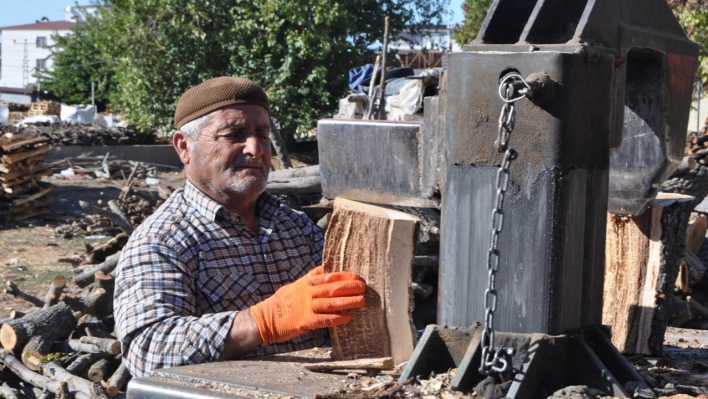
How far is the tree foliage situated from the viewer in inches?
731

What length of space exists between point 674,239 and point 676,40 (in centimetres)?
108

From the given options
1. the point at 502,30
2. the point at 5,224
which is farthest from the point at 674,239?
the point at 5,224

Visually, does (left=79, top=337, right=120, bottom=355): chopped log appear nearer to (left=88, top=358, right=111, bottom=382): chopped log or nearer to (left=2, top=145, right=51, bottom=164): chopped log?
(left=88, top=358, right=111, bottom=382): chopped log

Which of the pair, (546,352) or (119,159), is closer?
(546,352)

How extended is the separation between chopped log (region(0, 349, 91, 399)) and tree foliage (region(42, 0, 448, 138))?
42.8 ft

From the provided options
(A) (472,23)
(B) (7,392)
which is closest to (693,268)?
(B) (7,392)

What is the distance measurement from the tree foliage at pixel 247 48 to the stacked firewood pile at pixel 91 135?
215cm


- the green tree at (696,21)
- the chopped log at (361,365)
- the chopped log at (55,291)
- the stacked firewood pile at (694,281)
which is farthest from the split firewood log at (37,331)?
the green tree at (696,21)

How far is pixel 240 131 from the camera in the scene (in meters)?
3.33

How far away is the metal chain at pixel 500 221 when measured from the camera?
2508 millimetres

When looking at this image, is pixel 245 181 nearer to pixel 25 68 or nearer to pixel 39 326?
pixel 39 326

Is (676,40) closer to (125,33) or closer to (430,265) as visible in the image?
(430,265)

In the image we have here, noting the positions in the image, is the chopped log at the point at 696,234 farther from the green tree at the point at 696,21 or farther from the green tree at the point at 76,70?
the green tree at the point at 76,70

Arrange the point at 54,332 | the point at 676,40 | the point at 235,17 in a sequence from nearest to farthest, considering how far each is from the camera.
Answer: the point at 676,40 < the point at 54,332 < the point at 235,17
